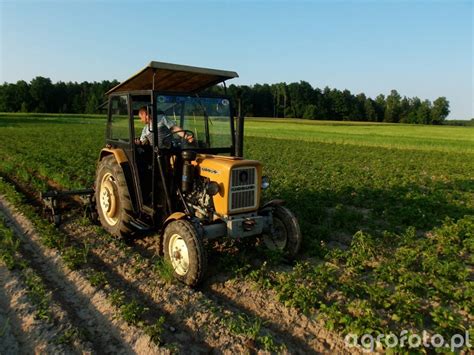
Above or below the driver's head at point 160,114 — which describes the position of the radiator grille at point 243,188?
below

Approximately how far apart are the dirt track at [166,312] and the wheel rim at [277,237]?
97 centimetres

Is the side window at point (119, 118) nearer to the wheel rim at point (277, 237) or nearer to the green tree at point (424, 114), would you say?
the wheel rim at point (277, 237)

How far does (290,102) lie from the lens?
88875 mm

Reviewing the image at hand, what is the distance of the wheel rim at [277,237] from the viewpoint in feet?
18.0

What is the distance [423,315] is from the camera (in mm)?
4020

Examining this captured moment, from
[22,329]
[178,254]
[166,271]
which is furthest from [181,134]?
[22,329]

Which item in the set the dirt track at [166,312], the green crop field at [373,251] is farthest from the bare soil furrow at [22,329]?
the green crop field at [373,251]

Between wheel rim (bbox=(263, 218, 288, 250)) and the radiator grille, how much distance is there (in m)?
0.63

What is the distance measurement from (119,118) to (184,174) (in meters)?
1.72

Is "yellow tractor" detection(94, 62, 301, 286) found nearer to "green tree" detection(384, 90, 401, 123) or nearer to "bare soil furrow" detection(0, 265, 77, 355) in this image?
"bare soil furrow" detection(0, 265, 77, 355)

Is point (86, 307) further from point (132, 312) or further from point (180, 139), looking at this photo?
point (180, 139)

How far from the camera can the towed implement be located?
190 inches

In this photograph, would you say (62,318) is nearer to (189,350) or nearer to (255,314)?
(189,350)

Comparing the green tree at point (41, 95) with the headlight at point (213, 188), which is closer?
the headlight at point (213, 188)
